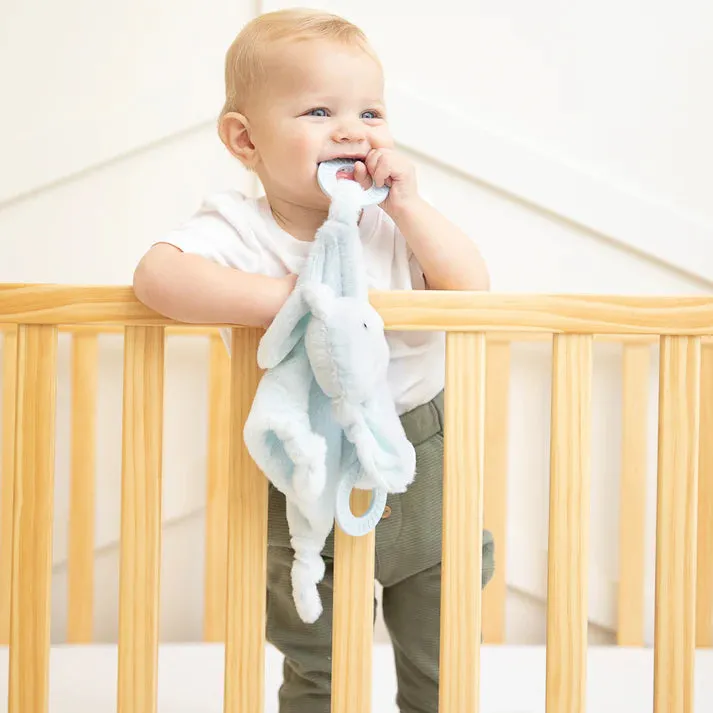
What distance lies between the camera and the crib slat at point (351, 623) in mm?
746

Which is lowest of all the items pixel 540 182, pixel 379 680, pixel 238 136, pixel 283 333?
pixel 379 680

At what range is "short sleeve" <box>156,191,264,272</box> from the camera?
81 cm

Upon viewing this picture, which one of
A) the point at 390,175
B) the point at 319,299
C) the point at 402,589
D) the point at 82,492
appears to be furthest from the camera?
the point at 82,492

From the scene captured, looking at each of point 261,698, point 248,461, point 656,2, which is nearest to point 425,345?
point 248,461

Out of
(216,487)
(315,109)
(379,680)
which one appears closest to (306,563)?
(315,109)

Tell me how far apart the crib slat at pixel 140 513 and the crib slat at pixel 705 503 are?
906 mm

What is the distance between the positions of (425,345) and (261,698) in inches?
14.2

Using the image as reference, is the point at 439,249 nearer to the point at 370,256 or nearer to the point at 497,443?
the point at 370,256

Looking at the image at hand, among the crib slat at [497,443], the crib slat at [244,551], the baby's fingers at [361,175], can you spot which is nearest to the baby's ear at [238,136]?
the baby's fingers at [361,175]

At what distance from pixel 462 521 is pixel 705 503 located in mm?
789

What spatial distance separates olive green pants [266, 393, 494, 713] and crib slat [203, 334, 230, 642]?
0.50 metres

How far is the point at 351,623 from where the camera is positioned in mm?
747

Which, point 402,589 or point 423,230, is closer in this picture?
point 423,230

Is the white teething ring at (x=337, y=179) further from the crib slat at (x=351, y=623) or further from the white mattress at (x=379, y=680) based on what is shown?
the white mattress at (x=379, y=680)
